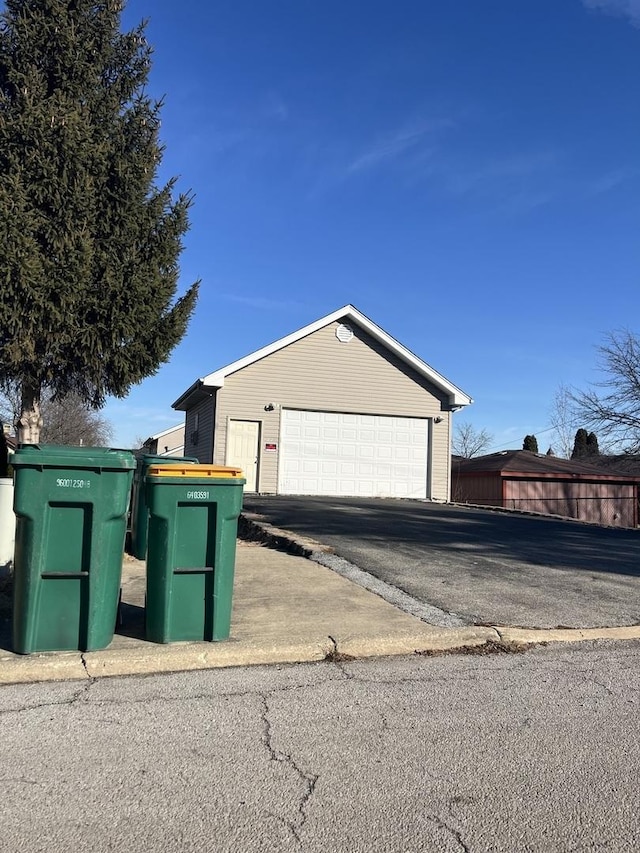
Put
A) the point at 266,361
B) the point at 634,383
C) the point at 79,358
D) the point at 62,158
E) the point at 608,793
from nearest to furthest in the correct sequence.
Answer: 1. the point at 608,793
2. the point at 62,158
3. the point at 79,358
4. the point at 266,361
5. the point at 634,383

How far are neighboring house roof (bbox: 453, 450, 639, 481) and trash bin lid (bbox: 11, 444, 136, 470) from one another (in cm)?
2637

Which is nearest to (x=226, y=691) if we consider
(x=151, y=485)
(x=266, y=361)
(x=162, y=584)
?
(x=162, y=584)

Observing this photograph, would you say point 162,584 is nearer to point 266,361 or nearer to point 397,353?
point 266,361

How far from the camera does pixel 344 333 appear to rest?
20453 mm

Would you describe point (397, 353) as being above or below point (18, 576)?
above

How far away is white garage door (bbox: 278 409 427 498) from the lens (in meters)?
19.5

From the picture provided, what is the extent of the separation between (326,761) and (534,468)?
28.5 meters

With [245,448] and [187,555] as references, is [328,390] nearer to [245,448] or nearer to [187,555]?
[245,448]

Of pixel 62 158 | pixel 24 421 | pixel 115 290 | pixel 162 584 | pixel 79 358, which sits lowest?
pixel 162 584

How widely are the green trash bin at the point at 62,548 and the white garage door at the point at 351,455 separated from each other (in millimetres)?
14691

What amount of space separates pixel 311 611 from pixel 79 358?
6995mm

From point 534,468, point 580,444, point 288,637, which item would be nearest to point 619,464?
point 534,468

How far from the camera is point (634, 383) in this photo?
3105 cm

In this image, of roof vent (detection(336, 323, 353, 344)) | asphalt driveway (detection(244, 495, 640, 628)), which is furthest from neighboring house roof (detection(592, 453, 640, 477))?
asphalt driveway (detection(244, 495, 640, 628))
